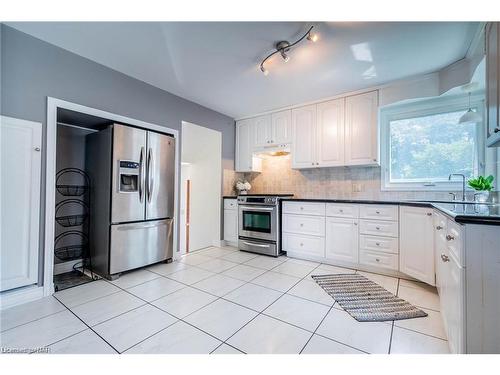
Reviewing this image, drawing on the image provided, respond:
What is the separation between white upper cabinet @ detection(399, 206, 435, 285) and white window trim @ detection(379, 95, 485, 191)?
29.7 inches

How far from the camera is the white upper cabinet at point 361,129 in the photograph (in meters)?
2.92

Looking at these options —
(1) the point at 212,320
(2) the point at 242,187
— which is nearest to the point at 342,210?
(2) the point at 242,187

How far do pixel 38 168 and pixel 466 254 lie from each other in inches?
122

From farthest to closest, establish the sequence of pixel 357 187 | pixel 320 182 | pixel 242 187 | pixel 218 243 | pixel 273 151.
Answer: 1. pixel 242 187
2. pixel 218 243
3. pixel 273 151
4. pixel 320 182
5. pixel 357 187

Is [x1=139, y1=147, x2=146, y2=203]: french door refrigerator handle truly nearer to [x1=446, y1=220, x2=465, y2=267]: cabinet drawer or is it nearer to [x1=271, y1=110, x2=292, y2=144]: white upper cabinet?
[x1=271, y1=110, x2=292, y2=144]: white upper cabinet

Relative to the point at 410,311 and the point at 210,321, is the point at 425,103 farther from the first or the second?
the point at 210,321

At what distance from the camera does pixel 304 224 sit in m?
3.20

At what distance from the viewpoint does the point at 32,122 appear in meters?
1.95

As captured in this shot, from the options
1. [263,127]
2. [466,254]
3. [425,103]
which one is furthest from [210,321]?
[425,103]

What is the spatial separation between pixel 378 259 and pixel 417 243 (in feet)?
1.55

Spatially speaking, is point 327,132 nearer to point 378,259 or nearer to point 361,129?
point 361,129

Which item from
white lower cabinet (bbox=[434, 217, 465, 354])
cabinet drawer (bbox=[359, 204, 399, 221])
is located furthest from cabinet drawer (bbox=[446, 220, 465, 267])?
cabinet drawer (bbox=[359, 204, 399, 221])

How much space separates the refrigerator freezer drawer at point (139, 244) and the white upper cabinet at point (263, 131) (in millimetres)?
2037

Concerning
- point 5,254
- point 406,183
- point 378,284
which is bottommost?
point 378,284
